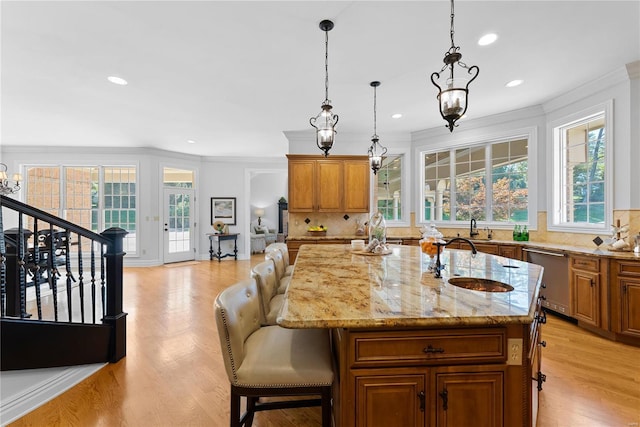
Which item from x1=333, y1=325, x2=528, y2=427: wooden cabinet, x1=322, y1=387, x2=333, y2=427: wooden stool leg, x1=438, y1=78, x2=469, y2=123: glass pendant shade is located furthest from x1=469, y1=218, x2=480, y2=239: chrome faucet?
x1=322, y1=387, x2=333, y2=427: wooden stool leg

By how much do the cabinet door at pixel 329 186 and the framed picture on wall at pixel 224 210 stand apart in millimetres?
3675

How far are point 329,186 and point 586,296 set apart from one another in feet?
12.0

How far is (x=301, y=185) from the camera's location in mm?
5066

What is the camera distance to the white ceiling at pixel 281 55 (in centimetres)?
222

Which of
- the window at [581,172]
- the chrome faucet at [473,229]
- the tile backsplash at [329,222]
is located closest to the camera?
the window at [581,172]

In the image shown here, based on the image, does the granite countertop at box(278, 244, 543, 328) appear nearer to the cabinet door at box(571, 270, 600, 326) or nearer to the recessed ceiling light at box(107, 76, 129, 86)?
the cabinet door at box(571, 270, 600, 326)

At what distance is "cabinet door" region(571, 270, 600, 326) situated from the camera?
2.92 meters

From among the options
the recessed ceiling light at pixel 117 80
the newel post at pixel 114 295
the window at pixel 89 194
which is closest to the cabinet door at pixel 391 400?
the newel post at pixel 114 295

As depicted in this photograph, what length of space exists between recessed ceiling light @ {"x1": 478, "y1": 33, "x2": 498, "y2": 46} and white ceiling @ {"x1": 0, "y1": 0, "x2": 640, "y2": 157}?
0.19 feet


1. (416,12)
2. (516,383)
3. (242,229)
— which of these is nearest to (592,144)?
(416,12)

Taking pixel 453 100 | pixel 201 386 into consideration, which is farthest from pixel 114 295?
pixel 453 100

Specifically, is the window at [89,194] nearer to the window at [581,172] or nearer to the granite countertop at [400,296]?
the granite countertop at [400,296]

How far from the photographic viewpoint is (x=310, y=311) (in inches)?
47.0

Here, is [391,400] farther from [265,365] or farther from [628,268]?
[628,268]
